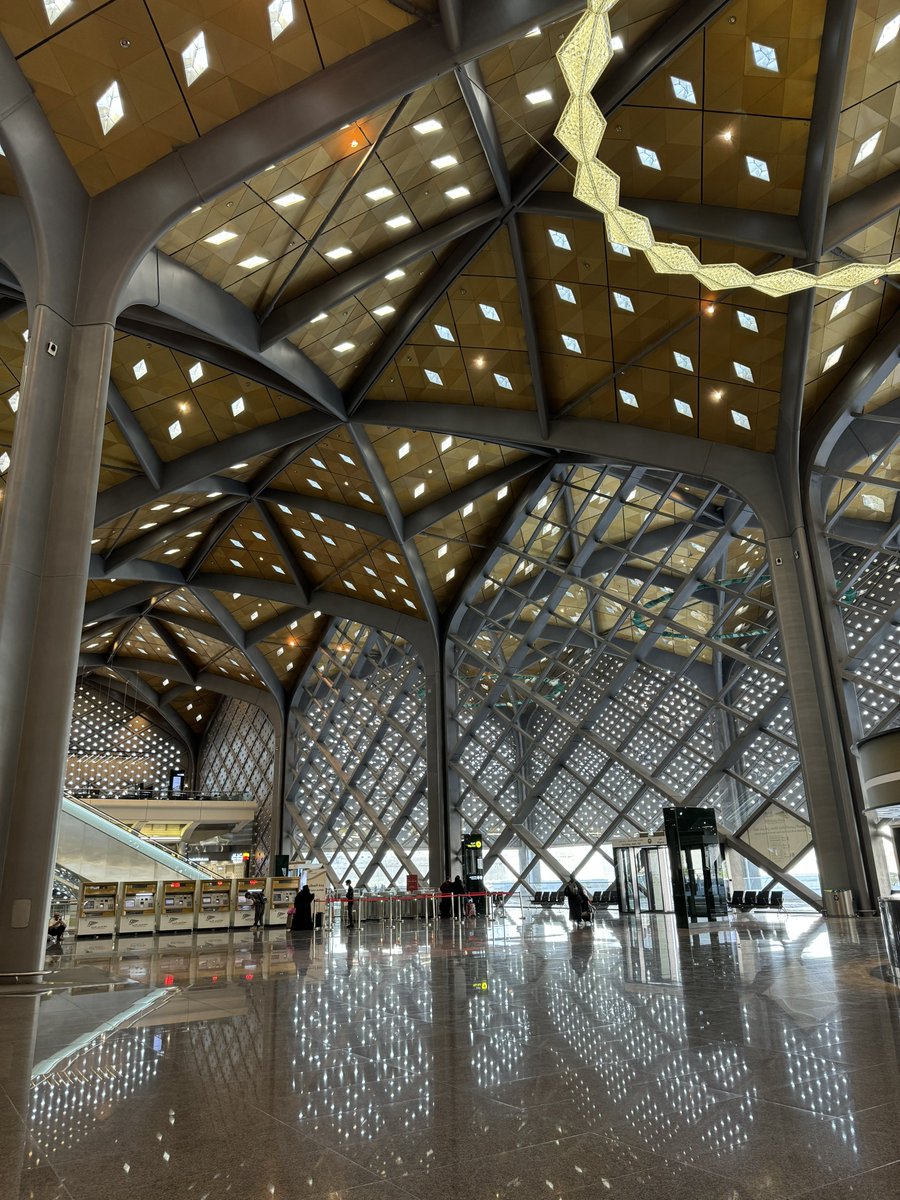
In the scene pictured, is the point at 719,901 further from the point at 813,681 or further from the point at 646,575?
the point at 646,575

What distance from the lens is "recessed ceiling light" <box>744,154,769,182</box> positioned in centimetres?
1553

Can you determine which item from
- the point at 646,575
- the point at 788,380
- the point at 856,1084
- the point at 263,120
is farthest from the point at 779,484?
the point at 856,1084

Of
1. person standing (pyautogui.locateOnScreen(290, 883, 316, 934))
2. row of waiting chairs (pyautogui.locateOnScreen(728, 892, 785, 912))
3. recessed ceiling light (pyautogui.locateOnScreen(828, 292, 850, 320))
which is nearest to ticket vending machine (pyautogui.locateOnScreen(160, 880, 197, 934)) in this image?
person standing (pyautogui.locateOnScreen(290, 883, 316, 934))

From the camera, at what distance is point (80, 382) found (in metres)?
12.2

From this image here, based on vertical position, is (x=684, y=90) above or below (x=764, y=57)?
above

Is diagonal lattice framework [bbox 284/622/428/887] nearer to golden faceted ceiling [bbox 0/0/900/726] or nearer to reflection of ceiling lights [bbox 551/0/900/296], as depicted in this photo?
golden faceted ceiling [bbox 0/0/900/726]

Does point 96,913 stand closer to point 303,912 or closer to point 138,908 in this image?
point 138,908

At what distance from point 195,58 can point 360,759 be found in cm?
3263

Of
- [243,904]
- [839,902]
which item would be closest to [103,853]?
[243,904]

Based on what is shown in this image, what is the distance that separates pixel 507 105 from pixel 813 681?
46.4 ft

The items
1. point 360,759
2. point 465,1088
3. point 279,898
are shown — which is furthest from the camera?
point 360,759

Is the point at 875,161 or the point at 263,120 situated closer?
the point at 263,120

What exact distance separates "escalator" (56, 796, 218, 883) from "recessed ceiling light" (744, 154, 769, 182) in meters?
25.1

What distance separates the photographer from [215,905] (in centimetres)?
2142
